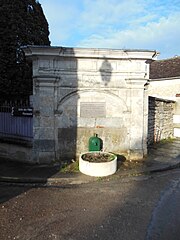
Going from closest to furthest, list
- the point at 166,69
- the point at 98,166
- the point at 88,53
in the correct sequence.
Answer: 1. the point at 98,166
2. the point at 88,53
3. the point at 166,69

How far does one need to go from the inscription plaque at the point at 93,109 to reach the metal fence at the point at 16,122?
184 cm

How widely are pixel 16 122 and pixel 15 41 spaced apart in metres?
5.40

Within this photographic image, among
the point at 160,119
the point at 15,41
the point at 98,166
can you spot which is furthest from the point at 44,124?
the point at 160,119

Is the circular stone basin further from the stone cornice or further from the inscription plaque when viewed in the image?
the stone cornice

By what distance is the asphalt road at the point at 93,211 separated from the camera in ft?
12.6

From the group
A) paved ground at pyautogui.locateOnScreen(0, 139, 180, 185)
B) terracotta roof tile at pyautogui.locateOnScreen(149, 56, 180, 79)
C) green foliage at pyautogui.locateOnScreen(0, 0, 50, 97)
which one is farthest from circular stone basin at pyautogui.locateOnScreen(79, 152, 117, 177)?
terracotta roof tile at pyautogui.locateOnScreen(149, 56, 180, 79)

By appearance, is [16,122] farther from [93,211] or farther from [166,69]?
[166,69]

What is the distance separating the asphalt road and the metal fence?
2766 mm

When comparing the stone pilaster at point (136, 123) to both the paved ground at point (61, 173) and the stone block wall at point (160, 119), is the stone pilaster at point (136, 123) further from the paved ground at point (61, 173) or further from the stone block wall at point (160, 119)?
the stone block wall at point (160, 119)

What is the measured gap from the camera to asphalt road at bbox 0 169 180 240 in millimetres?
3854

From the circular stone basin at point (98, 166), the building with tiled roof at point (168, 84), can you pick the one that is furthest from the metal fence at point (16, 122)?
the building with tiled roof at point (168, 84)

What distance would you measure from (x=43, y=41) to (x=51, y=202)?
11268mm

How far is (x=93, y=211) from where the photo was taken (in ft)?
15.4

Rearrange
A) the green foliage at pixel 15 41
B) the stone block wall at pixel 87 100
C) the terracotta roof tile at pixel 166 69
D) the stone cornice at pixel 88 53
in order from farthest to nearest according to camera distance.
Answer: the terracotta roof tile at pixel 166 69 < the green foliage at pixel 15 41 < the stone block wall at pixel 87 100 < the stone cornice at pixel 88 53
